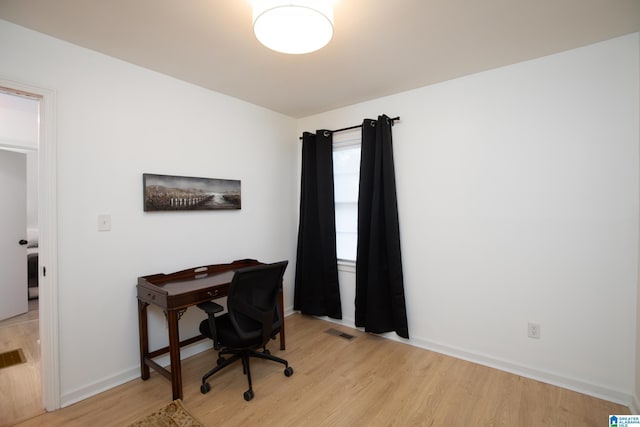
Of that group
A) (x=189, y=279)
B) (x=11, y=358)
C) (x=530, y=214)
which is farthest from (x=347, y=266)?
(x=11, y=358)

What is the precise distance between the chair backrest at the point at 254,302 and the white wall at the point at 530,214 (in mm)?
1447

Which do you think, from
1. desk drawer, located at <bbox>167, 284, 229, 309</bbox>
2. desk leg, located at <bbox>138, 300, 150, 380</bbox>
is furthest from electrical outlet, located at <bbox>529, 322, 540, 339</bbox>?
desk leg, located at <bbox>138, 300, 150, 380</bbox>

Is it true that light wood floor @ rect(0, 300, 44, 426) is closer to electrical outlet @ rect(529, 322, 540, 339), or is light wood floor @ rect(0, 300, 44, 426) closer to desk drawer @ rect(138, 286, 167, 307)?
desk drawer @ rect(138, 286, 167, 307)

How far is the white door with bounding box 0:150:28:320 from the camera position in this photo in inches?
145

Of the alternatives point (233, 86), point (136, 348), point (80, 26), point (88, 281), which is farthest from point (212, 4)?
point (136, 348)

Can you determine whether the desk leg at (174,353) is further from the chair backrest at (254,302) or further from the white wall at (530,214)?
the white wall at (530,214)

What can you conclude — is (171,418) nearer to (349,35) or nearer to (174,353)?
(174,353)

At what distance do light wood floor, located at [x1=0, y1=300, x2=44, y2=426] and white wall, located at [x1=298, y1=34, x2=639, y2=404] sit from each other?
10.2 feet

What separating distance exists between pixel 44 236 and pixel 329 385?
2.30m

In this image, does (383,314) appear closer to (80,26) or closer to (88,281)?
(88,281)

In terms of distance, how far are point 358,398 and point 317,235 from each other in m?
1.85

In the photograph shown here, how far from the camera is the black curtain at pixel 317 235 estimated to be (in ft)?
11.5

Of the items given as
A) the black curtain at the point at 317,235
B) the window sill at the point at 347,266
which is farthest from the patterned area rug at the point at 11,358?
the window sill at the point at 347,266

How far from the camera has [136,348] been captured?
2.46m
